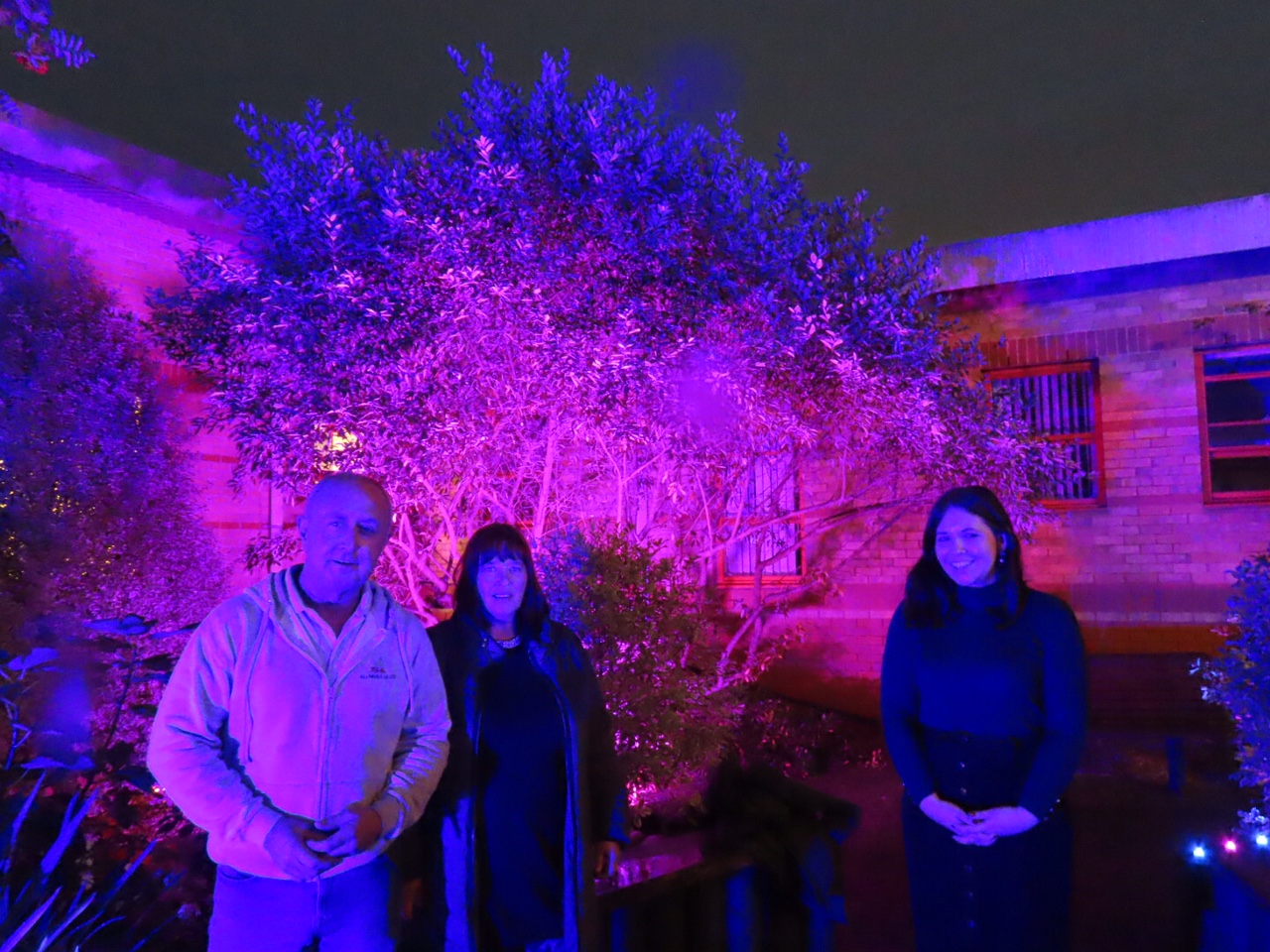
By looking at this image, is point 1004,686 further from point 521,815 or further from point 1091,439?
point 1091,439

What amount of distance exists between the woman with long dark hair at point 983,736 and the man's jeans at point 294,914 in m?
1.47

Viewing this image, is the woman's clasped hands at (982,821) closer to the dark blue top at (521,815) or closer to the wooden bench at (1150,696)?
the dark blue top at (521,815)

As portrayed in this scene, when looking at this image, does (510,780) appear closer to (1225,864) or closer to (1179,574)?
(1225,864)

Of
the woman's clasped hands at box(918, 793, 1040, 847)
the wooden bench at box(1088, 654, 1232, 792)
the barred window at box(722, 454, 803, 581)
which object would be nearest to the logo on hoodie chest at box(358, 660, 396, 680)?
the woman's clasped hands at box(918, 793, 1040, 847)

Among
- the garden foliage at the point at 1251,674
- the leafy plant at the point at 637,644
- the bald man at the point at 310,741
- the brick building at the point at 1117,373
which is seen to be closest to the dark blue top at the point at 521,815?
the bald man at the point at 310,741

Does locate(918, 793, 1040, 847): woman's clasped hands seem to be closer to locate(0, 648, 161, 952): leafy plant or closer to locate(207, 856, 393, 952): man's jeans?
locate(207, 856, 393, 952): man's jeans

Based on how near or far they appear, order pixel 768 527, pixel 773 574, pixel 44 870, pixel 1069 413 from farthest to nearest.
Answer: pixel 773 574, pixel 1069 413, pixel 768 527, pixel 44 870

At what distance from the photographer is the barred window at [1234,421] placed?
32.6 ft

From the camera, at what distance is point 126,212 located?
936cm

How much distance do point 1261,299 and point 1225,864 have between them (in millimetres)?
7632

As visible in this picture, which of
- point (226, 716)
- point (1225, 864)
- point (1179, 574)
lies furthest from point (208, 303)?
point (1179, 574)

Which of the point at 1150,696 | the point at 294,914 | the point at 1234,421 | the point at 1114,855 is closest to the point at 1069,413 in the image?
the point at 1234,421

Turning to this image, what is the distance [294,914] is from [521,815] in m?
0.67

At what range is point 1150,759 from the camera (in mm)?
7891
